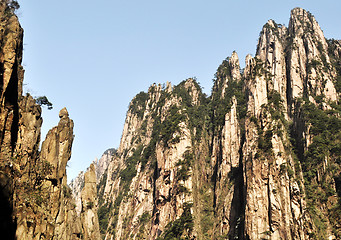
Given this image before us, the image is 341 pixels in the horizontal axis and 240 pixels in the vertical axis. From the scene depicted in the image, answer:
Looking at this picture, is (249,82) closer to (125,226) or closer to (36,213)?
(125,226)

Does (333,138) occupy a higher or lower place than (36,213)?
higher

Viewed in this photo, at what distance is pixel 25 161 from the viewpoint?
2592cm

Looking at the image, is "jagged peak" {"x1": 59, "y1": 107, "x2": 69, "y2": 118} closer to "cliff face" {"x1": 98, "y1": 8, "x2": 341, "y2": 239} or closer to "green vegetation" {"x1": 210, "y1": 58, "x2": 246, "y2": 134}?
"cliff face" {"x1": 98, "y1": 8, "x2": 341, "y2": 239}

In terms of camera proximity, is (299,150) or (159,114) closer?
(299,150)

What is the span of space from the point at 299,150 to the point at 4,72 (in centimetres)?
7322

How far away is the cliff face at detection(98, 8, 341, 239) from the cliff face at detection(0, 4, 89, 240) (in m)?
38.7

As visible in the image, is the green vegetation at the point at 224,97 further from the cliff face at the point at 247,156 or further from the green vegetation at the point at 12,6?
the green vegetation at the point at 12,6

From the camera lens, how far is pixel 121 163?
126m

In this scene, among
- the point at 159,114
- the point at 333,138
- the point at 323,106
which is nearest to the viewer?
the point at 333,138

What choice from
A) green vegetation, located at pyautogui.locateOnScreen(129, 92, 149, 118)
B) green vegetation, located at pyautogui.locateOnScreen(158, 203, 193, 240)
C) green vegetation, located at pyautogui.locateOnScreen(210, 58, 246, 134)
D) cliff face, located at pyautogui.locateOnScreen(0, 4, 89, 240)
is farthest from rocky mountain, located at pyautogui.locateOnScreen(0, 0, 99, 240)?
green vegetation, located at pyautogui.locateOnScreen(129, 92, 149, 118)

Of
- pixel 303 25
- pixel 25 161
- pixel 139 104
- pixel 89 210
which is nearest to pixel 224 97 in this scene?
pixel 303 25

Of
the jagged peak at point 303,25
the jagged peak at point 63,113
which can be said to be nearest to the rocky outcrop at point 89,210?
the jagged peak at point 63,113

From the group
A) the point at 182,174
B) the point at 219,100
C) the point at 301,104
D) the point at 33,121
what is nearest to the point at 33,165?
the point at 33,121

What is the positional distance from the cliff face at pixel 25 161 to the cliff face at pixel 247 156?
127 feet
